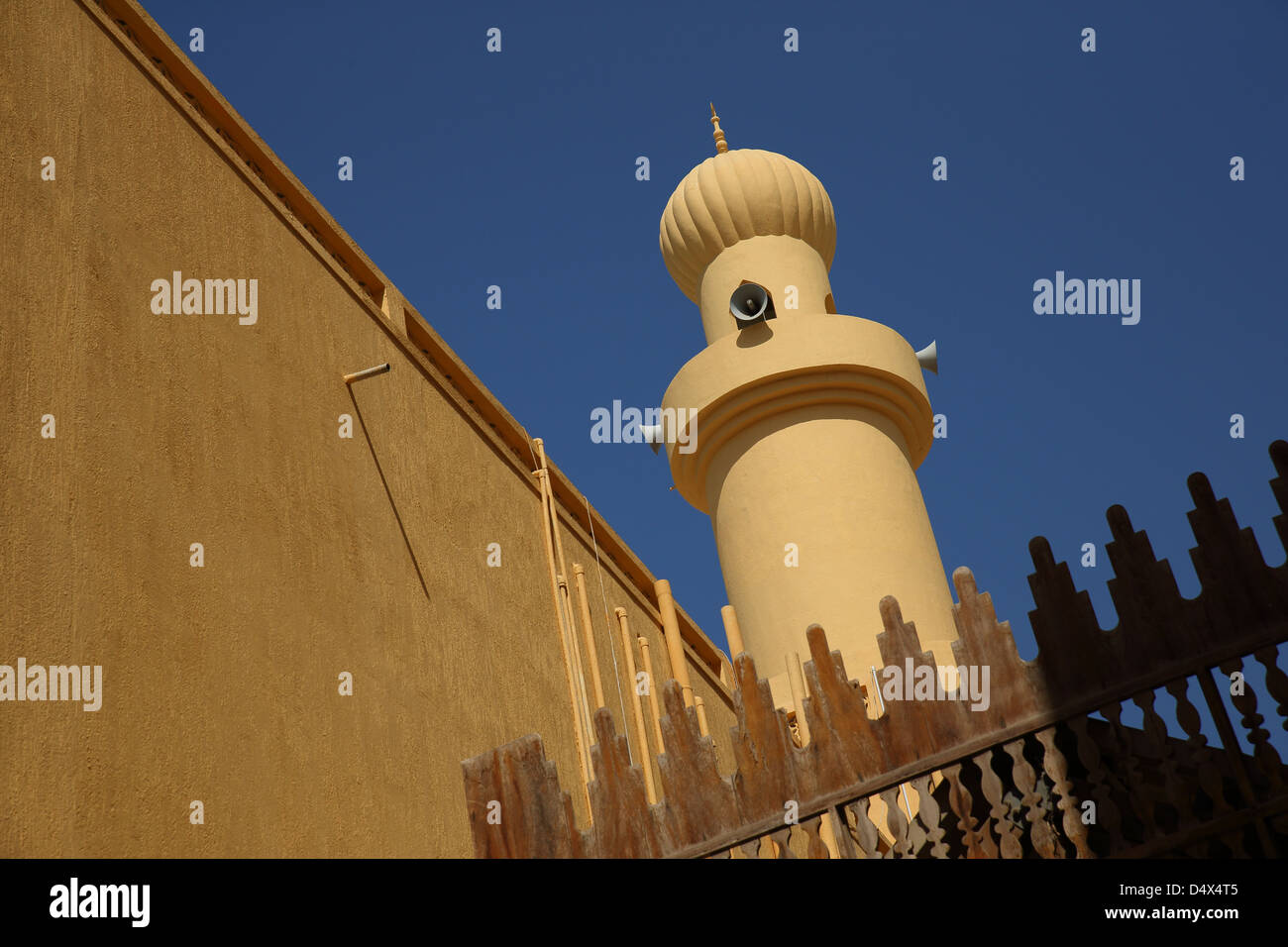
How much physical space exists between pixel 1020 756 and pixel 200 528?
129 inches

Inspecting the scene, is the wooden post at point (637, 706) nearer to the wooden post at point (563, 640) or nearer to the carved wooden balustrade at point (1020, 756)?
the wooden post at point (563, 640)

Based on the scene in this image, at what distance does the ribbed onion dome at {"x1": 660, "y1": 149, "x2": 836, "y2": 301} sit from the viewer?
11.0 m

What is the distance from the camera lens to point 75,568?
473 cm

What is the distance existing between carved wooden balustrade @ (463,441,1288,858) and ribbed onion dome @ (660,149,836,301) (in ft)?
22.0

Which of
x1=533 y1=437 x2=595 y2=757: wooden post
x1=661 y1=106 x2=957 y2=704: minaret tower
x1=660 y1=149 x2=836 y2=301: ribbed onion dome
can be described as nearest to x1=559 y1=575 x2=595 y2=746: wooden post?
x1=533 y1=437 x2=595 y2=757: wooden post

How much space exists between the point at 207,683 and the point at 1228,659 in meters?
3.64

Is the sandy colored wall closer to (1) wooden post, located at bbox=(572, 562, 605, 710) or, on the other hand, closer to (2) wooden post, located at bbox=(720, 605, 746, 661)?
(1) wooden post, located at bbox=(572, 562, 605, 710)

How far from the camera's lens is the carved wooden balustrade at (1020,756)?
4.26 m

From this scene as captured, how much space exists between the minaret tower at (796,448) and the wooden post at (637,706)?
2.65 feet

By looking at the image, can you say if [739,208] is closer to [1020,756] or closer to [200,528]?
[200,528]

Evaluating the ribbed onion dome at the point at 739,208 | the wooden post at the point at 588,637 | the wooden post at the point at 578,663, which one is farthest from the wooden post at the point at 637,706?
the ribbed onion dome at the point at 739,208

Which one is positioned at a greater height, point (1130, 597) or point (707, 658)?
point (707, 658)
